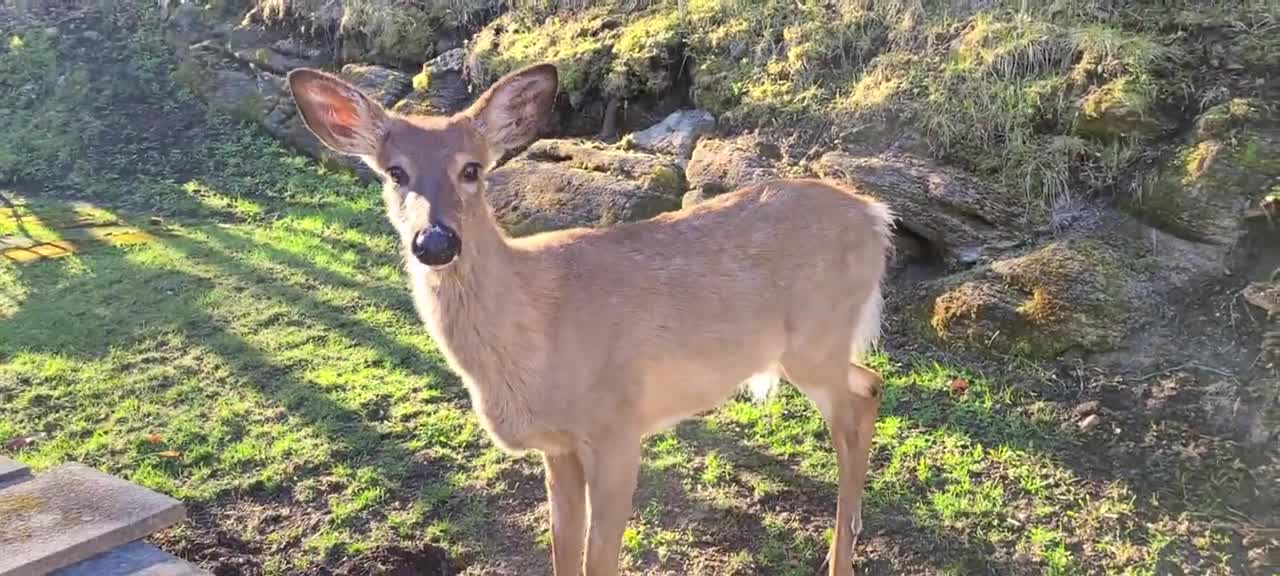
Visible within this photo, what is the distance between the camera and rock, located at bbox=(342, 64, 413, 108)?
991cm

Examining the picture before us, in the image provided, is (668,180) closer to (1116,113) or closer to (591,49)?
(591,49)

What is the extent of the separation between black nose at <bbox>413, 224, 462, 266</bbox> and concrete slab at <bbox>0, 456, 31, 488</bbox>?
2365mm

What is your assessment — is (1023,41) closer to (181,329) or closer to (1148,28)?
(1148,28)

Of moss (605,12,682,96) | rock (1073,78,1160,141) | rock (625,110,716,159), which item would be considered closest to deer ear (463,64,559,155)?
rock (625,110,716,159)

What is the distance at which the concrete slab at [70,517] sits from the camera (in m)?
3.68

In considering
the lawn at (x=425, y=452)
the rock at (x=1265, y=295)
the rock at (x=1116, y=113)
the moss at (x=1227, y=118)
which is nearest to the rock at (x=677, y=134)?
the lawn at (x=425, y=452)

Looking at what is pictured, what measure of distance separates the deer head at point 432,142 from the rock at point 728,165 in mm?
2742

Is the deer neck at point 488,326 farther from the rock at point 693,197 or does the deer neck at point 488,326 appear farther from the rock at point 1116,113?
the rock at point 1116,113

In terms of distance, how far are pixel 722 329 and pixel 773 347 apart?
306 mm

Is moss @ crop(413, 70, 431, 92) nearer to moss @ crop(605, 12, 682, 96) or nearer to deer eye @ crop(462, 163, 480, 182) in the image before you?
moss @ crop(605, 12, 682, 96)

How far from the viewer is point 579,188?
7.04 m

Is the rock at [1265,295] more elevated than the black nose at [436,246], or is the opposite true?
the black nose at [436,246]

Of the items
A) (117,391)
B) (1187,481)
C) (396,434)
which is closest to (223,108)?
(117,391)

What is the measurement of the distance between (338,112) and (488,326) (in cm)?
Answer: 100
